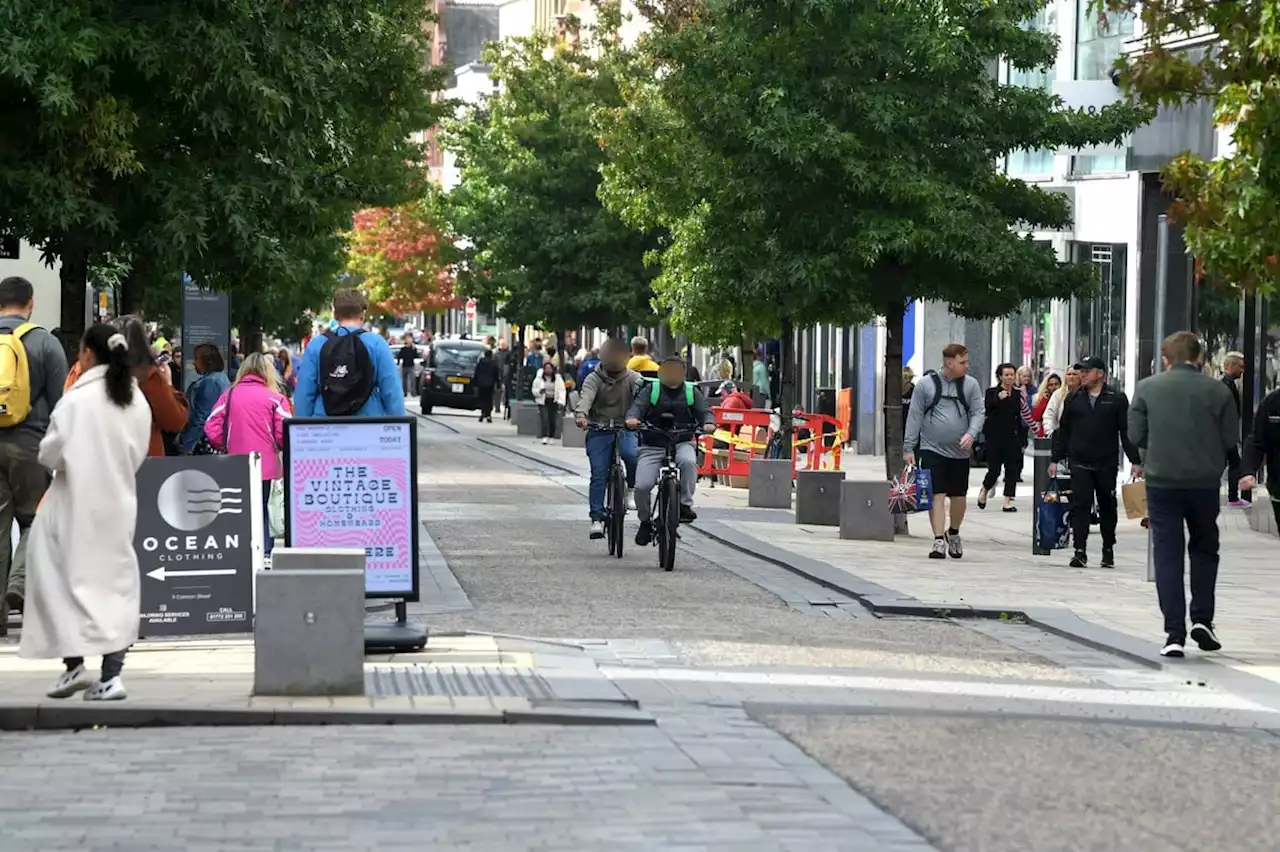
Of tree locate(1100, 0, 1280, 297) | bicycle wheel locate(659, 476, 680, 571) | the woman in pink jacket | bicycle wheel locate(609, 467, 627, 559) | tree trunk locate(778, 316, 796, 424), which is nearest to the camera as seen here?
the woman in pink jacket

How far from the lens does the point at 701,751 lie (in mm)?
9312

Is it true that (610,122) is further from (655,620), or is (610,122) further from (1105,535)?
(655,620)

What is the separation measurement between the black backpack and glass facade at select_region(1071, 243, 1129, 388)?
23.3 metres

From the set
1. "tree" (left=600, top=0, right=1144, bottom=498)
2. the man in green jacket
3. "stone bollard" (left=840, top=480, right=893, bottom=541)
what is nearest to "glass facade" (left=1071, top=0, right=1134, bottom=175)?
"tree" (left=600, top=0, right=1144, bottom=498)

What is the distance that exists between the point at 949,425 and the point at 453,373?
1527 inches

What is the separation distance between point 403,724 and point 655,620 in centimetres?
462

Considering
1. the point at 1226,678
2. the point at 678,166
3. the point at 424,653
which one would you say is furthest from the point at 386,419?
the point at 678,166

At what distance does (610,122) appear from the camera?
36.6 meters

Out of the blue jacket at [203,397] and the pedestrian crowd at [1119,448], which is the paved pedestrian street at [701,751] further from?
the blue jacket at [203,397]

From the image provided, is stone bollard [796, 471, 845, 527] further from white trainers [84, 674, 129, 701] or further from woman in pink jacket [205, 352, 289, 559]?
white trainers [84, 674, 129, 701]

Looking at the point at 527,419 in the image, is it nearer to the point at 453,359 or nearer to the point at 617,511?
the point at 453,359

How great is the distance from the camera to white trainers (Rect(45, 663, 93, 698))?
10.5 metres

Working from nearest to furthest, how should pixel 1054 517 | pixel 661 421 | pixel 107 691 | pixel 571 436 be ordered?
pixel 107 691 → pixel 661 421 → pixel 1054 517 → pixel 571 436

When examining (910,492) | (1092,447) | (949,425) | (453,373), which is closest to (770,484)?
(910,492)
